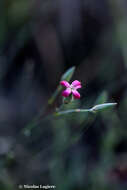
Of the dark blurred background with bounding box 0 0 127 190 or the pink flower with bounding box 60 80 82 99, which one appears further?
the dark blurred background with bounding box 0 0 127 190

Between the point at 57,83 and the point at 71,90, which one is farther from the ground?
the point at 57,83

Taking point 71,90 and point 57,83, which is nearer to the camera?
point 71,90

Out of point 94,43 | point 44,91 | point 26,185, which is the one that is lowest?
point 26,185

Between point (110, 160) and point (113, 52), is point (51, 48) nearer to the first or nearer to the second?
point (113, 52)

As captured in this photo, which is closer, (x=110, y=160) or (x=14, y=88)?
(x=110, y=160)

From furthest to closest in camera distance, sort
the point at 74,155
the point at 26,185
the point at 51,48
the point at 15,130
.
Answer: the point at 51,48 < the point at 15,130 < the point at 74,155 < the point at 26,185

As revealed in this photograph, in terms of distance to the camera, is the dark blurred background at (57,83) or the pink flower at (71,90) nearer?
the pink flower at (71,90)

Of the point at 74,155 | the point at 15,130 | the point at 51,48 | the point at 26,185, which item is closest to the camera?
the point at 26,185

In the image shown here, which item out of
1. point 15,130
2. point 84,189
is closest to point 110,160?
point 84,189
